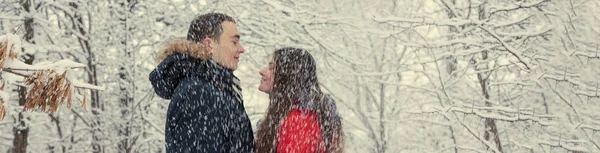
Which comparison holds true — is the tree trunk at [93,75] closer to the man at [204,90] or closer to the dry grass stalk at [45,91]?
the dry grass stalk at [45,91]

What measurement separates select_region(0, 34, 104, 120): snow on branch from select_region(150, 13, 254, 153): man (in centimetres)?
63

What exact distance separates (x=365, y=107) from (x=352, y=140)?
0.77 meters

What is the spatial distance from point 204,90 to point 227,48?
253mm

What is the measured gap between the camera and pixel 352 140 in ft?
41.8

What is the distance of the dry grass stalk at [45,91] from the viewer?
3000 millimetres

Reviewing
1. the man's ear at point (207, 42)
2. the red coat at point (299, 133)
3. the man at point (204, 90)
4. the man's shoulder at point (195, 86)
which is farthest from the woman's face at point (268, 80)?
the man's shoulder at point (195, 86)

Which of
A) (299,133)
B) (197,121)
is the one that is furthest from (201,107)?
(299,133)

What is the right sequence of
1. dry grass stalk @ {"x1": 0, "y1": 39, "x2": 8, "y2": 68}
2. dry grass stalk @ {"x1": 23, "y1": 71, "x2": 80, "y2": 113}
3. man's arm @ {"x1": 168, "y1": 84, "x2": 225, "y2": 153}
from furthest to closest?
dry grass stalk @ {"x1": 23, "y1": 71, "x2": 80, "y2": 113} → dry grass stalk @ {"x1": 0, "y1": 39, "x2": 8, "y2": 68} → man's arm @ {"x1": 168, "y1": 84, "x2": 225, "y2": 153}

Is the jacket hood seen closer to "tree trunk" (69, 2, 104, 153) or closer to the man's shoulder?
the man's shoulder

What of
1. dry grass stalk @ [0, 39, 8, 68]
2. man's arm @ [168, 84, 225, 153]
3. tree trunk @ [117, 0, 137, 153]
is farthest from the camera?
tree trunk @ [117, 0, 137, 153]

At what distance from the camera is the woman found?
293 cm

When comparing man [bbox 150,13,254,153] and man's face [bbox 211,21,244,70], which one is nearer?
man [bbox 150,13,254,153]

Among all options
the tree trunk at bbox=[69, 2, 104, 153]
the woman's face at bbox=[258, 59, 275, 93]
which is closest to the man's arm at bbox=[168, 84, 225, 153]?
the woman's face at bbox=[258, 59, 275, 93]

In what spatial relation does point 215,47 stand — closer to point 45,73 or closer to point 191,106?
point 191,106
